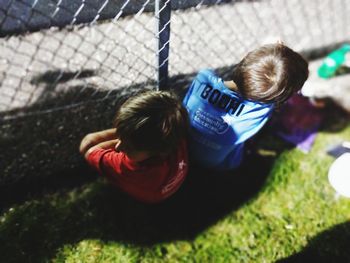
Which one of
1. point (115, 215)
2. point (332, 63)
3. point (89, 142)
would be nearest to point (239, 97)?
point (89, 142)

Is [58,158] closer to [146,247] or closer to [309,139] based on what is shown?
[146,247]

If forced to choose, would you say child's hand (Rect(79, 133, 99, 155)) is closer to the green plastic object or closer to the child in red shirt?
the child in red shirt

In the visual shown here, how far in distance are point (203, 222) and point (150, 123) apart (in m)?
1.12

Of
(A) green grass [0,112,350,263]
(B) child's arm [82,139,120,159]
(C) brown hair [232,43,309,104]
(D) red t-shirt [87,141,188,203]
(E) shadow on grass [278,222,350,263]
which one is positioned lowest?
(E) shadow on grass [278,222,350,263]

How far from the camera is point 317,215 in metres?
2.92

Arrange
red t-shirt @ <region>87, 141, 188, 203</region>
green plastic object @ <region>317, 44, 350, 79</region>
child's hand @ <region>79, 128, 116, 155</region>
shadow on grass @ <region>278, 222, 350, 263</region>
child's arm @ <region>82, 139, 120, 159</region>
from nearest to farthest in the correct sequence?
red t-shirt @ <region>87, 141, 188, 203</region>
child's arm @ <region>82, 139, 120, 159</region>
child's hand @ <region>79, 128, 116, 155</region>
shadow on grass @ <region>278, 222, 350, 263</region>
green plastic object @ <region>317, 44, 350, 79</region>

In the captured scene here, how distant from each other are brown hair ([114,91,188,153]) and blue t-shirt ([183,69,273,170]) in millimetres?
423

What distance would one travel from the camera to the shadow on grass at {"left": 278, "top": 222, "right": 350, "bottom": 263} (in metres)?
2.70

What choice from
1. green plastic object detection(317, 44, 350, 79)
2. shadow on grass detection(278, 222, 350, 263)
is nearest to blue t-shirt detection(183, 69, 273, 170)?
shadow on grass detection(278, 222, 350, 263)

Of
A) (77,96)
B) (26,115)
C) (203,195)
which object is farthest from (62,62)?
(203,195)

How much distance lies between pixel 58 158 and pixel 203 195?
1.09 metres

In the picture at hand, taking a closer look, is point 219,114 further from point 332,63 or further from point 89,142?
point 332,63

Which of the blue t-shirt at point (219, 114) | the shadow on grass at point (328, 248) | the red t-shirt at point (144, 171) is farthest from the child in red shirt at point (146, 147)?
the shadow on grass at point (328, 248)

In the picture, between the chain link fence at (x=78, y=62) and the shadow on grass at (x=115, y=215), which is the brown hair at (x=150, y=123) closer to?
the chain link fence at (x=78, y=62)
